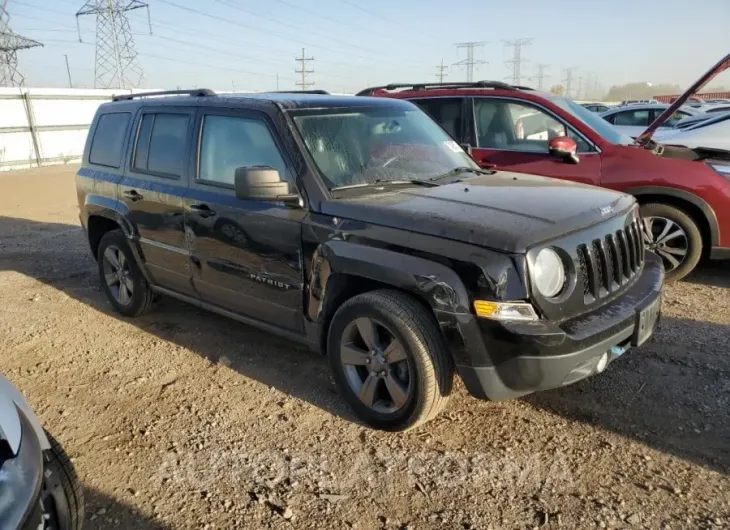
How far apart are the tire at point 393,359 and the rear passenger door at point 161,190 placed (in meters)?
1.63

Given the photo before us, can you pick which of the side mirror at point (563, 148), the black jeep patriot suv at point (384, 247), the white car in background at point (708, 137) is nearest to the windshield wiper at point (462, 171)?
the black jeep patriot suv at point (384, 247)

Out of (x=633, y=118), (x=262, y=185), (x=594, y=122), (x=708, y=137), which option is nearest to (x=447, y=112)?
(x=594, y=122)

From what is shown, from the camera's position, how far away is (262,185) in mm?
3408

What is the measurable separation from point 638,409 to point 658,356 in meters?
0.80

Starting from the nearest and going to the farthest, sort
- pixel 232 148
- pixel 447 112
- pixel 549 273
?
pixel 549 273
pixel 232 148
pixel 447 112

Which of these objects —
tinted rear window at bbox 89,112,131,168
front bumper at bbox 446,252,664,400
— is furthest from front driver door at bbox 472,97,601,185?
tinted rear window at bbox 89,112,131,168

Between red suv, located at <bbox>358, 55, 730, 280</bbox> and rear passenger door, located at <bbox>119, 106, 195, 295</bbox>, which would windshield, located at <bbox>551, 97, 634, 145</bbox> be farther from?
rear passenger door, located at <bbox>119, 106, 195, 295</bbox>

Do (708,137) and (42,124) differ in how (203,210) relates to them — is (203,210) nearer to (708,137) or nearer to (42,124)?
(708,137)

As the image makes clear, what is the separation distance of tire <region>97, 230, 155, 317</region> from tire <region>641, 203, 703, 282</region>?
4.54m

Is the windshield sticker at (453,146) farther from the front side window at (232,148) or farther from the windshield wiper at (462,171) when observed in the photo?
the front side window at (232,148)

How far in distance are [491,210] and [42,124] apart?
20.9 metres

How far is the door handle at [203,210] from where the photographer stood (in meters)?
4.05

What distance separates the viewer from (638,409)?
3461 mm

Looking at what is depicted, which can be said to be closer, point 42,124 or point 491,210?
point 491,210
